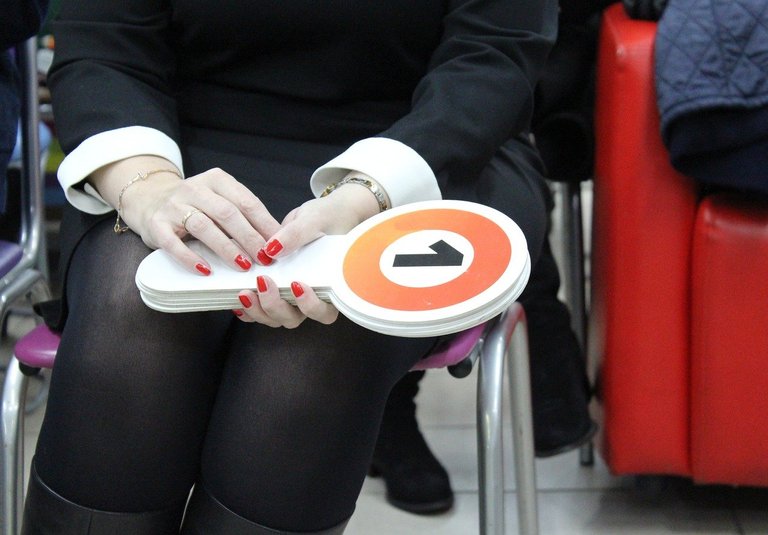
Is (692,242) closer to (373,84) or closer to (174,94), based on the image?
(373,84)

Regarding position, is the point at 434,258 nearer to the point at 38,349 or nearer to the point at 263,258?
the point at 263,258

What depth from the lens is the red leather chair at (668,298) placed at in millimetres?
1076

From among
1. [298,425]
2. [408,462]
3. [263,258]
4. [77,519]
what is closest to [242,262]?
[263,258]

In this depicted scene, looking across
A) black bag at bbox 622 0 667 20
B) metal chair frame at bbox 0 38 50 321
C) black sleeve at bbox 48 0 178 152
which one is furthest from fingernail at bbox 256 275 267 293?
black bag at bbox 622 0 667 20

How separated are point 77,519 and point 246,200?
265 millimetres

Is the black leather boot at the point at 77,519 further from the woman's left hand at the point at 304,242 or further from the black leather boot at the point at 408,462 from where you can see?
the black leather boot at the point at 408,462

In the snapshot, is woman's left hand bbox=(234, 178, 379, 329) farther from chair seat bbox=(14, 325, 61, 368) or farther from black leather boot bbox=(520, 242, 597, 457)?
black leather boot bbox=(520, 242, 597, 457)

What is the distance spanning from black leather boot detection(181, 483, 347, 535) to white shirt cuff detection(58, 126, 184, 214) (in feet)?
0.84

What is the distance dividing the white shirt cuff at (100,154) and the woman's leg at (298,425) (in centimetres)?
20

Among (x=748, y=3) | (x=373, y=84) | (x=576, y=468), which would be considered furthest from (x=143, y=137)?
(x=576, y=468)

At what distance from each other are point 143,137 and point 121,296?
0.52 ft

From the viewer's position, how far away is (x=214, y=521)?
0.73 metres

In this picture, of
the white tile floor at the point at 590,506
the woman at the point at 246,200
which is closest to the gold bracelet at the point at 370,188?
the woman at the point at 246,200

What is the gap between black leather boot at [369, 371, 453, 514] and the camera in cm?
132
